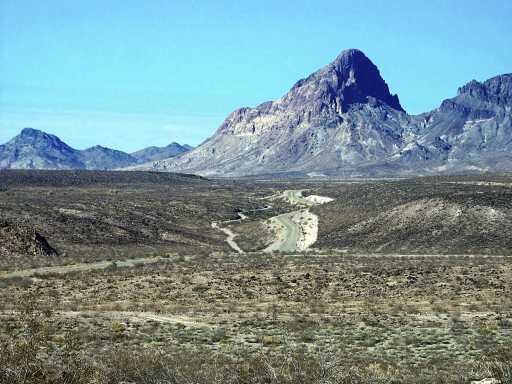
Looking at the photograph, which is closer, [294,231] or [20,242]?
[20,242]

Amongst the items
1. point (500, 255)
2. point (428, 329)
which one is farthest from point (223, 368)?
point (500, 255)

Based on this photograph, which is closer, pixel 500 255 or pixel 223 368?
pixel 223 368

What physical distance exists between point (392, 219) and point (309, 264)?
3561 centimetres

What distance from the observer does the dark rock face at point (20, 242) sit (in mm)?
59125

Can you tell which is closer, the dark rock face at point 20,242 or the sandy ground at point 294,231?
the dark rock face at point 20,242

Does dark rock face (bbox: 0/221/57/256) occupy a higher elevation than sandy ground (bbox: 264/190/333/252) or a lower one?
higher

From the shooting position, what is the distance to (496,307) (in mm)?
30812

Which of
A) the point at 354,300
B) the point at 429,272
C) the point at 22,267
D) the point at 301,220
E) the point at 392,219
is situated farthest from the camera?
the point at 301,220

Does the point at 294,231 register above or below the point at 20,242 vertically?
below

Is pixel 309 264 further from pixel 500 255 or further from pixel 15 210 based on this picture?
pixel 15 210

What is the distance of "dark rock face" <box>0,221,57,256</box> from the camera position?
59.1 metres

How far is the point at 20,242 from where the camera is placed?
200ft

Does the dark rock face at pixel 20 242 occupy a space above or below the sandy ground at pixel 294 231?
above

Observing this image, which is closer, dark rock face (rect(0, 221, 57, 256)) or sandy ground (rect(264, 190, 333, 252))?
dark rock face (rect(0, 221, 57, 256))
